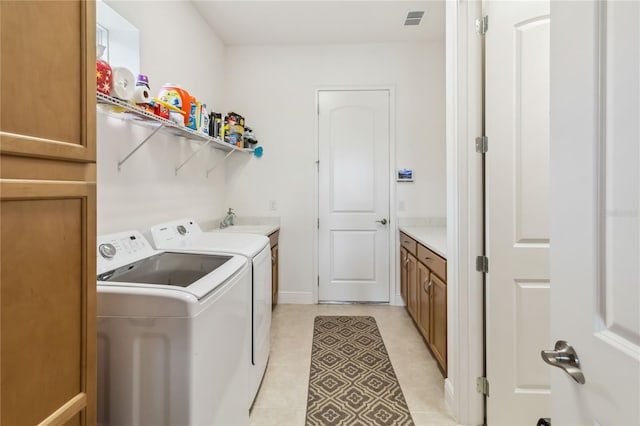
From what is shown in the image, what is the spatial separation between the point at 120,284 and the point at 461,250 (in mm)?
1522

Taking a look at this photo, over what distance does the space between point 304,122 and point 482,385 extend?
9.46 feet

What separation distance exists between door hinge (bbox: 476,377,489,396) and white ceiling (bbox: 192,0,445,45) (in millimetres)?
2863

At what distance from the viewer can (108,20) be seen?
1.78 meters

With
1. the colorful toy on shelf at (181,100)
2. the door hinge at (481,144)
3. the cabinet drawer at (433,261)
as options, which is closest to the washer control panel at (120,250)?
the colorful toy on shelf at (181,100)

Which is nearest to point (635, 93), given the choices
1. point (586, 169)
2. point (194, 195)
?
point (586, 169)

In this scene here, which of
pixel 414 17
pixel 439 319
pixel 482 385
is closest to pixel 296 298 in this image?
pixel 439 319

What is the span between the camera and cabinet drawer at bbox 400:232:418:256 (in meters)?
2.76

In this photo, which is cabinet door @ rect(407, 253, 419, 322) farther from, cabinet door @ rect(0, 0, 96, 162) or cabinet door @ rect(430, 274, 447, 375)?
cabinet door @ rect(0, 0, 96, 162)

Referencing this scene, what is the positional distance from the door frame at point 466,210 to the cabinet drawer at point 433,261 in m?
0.26

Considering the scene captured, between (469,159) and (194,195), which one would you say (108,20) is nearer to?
(194,195)

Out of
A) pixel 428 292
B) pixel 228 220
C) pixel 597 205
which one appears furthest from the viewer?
pixel 228 220

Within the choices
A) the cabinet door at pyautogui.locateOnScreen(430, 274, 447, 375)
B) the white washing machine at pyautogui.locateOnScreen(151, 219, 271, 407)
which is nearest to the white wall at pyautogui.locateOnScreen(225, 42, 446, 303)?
the white washing machine at pyautogui.locateOnScreen(151, 219, 271, 407)

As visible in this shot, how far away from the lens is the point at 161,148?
222 centimetres

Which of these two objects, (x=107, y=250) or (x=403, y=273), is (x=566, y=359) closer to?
(x=107, y=250)
